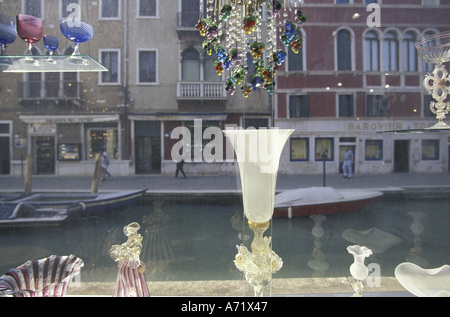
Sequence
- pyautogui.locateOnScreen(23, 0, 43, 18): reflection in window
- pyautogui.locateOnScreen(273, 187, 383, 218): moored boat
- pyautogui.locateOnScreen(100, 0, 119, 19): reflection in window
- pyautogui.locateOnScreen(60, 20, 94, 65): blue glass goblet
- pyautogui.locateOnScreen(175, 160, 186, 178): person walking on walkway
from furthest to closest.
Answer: pyautogui.locateOnScreen(273, 187, 383, 218): moored boat < pyautogui.locateOnScreen(175, 160, 186, 178): person walking on walkway < pyautogui.locateOnScreen(100, 0, 119, 19): reflection in window < pyautogui.locateOnScreen(23, 0, 43, 18): reflection in window < pyautogui.locateOnScreen(60, 20, 94, 65): blue glass goblet

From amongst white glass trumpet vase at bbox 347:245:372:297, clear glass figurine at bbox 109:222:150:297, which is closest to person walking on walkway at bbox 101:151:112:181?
clear glass figurine at bbox 109:222:150:297

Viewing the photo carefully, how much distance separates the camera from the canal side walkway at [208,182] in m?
1.59

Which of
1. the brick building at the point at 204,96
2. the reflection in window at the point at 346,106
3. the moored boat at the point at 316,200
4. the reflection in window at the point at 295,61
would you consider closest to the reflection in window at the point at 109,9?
the brick building at the point at 204,96

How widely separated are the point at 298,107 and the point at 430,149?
896 millimetres

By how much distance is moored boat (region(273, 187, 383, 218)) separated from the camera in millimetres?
1819

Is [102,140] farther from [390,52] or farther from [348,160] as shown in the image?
[390,52]

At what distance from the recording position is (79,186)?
1804mm

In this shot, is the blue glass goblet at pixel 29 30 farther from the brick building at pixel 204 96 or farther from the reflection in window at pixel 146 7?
the reflection in window at pixel 146 7

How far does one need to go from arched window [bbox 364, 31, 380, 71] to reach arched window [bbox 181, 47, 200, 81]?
1044 mm

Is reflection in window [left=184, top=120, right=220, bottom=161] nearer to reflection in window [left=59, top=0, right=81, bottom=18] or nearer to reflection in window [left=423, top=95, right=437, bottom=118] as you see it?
reflection in window [left=59, top=0, right=81, bottom=18]

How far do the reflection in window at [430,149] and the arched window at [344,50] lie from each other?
2.32ft

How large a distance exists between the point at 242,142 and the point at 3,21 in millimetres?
1067

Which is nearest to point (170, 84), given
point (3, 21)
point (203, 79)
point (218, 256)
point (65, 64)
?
point (203, 79)

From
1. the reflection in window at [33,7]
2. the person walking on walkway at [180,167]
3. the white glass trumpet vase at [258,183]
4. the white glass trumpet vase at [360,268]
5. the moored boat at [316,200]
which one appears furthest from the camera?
the moored boat at [316,200]
